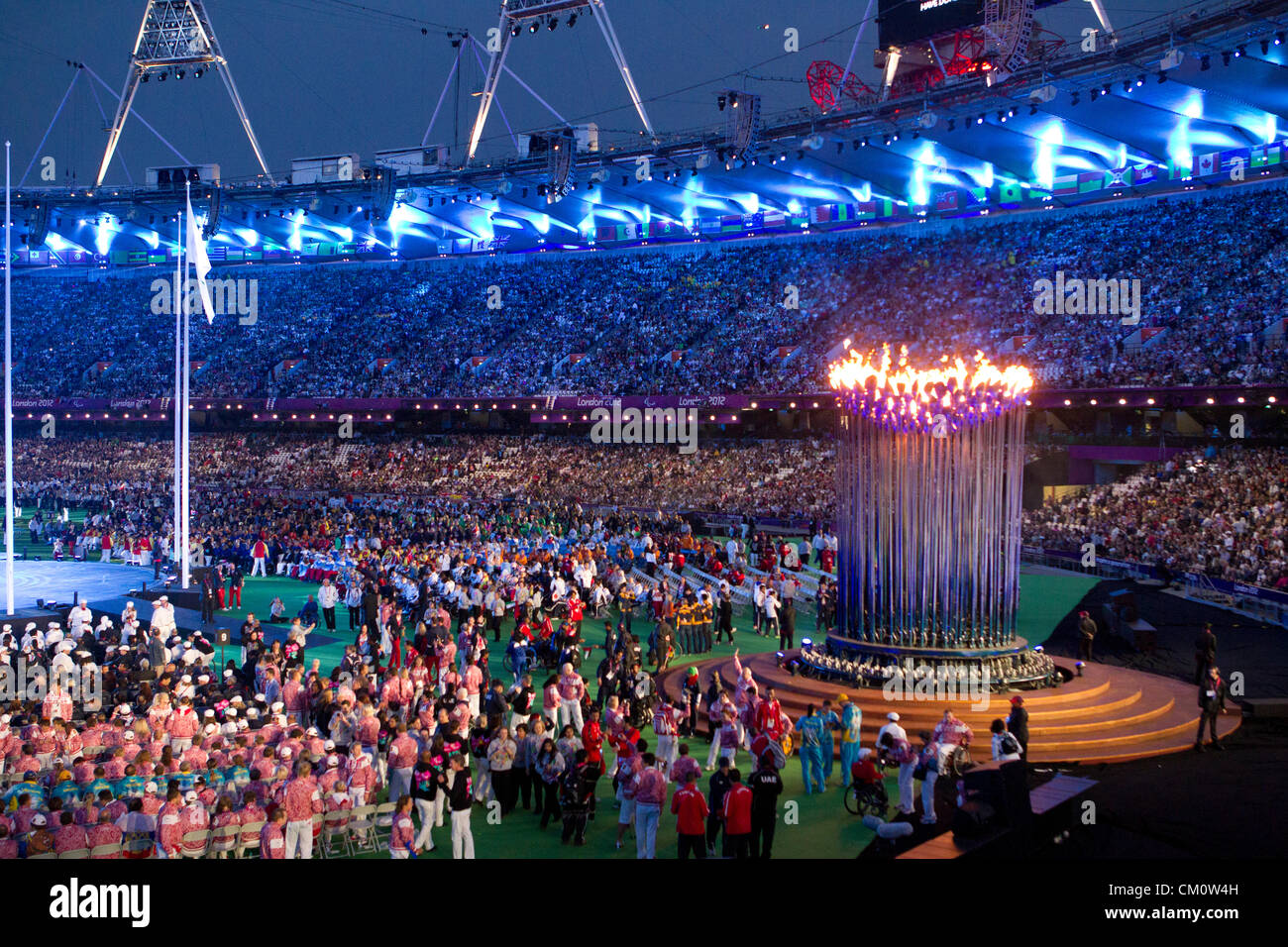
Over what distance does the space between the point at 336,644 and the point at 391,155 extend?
38161 millimetres

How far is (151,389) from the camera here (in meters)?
56.2

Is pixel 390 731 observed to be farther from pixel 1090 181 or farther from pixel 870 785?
pixel 1090 181

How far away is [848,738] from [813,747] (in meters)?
0.45

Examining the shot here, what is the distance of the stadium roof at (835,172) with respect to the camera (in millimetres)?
34406

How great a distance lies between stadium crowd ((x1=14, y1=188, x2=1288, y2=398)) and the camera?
37.3 m

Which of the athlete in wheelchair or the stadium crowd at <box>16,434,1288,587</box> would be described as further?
the stadium crowd at <box>16,434,1288,587</box>

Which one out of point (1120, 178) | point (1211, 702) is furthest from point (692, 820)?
point (1120, 178)

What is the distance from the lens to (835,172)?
46.8 m

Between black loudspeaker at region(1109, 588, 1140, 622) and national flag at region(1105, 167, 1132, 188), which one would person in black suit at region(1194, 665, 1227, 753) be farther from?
national flag at region(1105, 167, 1132, 188)

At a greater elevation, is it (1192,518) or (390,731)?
(1192,518)

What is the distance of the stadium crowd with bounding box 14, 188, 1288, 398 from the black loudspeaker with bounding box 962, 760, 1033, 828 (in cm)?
2552

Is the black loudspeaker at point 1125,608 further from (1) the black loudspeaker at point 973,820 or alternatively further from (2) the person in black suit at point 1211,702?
(1) the black loudspeaker at point 973,820

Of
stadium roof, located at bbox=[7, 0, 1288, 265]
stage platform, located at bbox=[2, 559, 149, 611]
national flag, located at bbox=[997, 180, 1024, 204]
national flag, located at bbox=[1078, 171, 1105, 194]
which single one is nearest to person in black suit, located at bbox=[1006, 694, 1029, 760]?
stage platform, located at bbox=[2, 559, 149, 611]

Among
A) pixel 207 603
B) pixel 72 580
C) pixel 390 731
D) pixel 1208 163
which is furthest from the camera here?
pixel 1208 163
